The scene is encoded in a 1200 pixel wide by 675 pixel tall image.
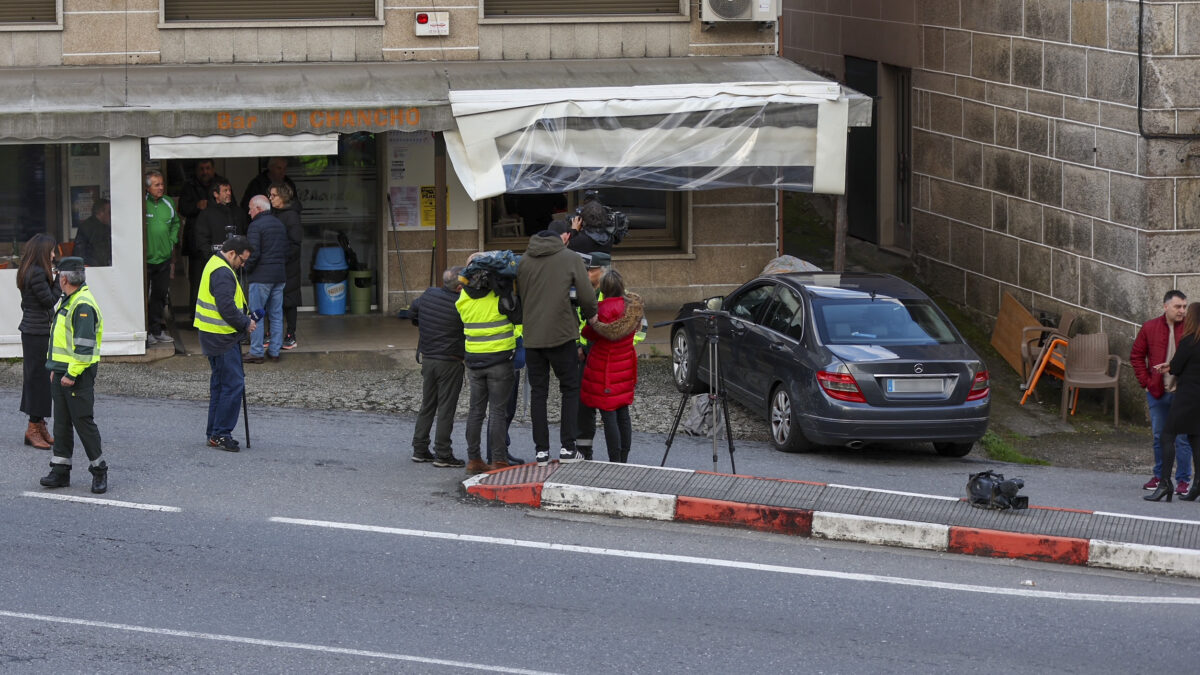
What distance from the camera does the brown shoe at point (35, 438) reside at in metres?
12.3

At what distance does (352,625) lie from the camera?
8.30 meters

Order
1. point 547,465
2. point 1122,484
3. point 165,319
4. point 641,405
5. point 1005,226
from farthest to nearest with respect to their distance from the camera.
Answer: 1. point 1005,226
2. point 165,319
3. point 641,405
4. point 1122,484
5. point 547,465

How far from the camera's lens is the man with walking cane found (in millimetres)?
12055

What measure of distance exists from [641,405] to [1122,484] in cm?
459

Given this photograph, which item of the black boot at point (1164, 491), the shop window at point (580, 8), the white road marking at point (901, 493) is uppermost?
the shop window at point (580, 8)

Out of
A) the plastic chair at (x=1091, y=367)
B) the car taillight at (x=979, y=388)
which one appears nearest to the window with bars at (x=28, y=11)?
the car taillight at (x=979, y=388)

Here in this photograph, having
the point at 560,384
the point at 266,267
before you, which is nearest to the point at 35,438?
the point at 266,267

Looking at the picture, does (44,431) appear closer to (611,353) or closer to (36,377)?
(36,377)

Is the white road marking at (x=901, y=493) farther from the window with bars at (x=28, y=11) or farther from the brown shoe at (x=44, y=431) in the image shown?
the window with bars at (x=28, y=11)

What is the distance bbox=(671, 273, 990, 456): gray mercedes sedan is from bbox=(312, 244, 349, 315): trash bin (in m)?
5.70

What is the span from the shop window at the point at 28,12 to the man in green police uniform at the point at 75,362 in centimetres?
757

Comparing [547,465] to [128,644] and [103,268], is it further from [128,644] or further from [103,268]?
[103,268]

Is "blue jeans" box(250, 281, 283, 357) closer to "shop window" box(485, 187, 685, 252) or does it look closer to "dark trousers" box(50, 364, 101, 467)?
"shop window" box(485, 187, 685, 252)


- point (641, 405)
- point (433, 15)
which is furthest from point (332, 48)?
point (641, 405)
